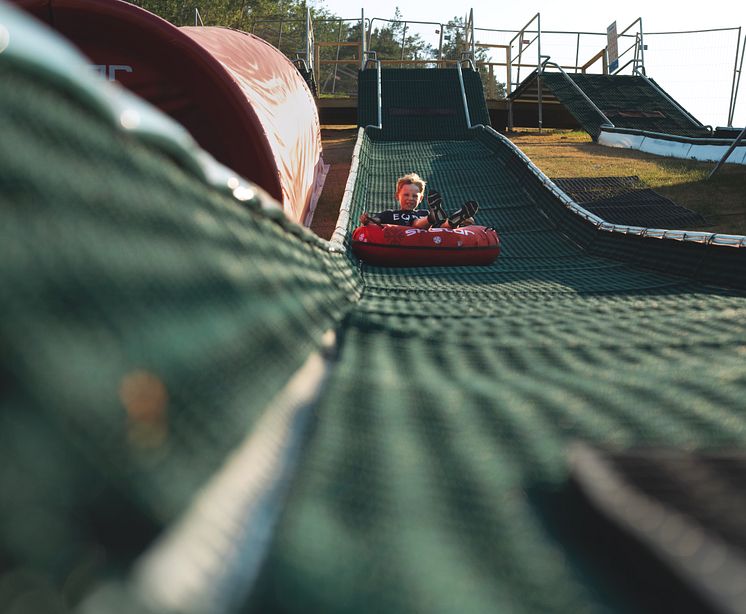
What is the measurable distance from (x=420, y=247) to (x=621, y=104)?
40.3ft

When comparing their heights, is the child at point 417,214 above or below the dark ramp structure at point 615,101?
below

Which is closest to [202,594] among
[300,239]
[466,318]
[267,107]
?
[300,239]

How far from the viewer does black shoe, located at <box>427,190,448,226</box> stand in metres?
5.34

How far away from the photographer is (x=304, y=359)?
1332 millimetres

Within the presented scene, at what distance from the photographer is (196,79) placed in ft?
16.4

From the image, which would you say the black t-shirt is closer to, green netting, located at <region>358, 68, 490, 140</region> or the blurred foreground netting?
the blurred foreground netting

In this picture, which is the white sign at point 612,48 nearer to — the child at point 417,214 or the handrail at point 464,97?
the handrail at point 464,97

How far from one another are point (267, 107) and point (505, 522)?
201 inches

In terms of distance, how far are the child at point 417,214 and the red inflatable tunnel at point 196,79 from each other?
31.5 inches

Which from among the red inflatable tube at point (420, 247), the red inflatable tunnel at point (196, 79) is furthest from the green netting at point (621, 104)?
the red inflatable tunnel at point (196, 79)

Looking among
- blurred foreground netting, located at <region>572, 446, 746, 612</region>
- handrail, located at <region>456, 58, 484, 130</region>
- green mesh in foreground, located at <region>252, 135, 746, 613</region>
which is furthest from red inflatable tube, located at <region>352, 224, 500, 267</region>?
handrail, located at <region>456, 58, 484, 130</region>

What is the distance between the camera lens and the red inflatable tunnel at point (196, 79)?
482 centimetres

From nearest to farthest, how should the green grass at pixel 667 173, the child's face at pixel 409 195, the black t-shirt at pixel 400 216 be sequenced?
the black t-shirt at pixel 400 216
the child's face at pixel 409 195
the green grass at pixel 667 173

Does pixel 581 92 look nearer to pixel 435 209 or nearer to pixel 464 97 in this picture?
pixel 464 97
